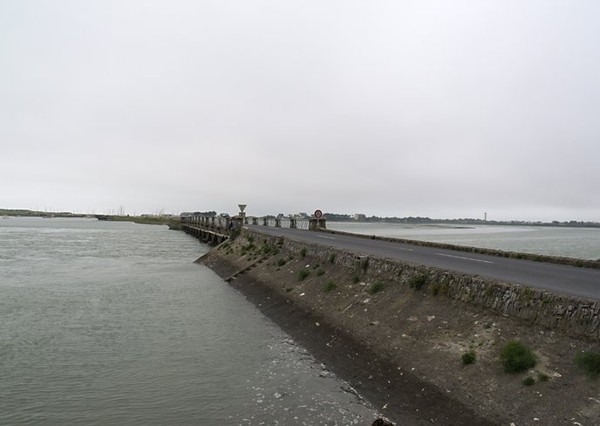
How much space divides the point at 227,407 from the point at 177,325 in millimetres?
8065

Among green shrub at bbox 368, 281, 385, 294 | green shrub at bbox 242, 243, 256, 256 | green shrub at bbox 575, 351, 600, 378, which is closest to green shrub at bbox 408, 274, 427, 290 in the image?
green shrub at bbox 368, 281, 385, 294

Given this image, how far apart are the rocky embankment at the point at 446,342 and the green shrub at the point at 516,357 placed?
12 centimetres

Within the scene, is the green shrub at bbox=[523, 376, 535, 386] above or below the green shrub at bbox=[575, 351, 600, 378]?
below

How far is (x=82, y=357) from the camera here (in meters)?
13.5

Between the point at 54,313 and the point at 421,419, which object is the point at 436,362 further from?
the point at 54,313

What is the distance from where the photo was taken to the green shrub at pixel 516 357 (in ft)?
29.5

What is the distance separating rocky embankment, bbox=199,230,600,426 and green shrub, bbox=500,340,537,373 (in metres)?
0.12

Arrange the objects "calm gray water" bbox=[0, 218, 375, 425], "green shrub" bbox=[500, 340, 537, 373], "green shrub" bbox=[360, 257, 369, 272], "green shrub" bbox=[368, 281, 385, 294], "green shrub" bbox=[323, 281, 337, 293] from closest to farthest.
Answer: "green shrub" bbox=[500, 340, 537, 373], "calm gray water" bbox=[0, 218, 375, 425], "green shrub" bbox=[368, 281, 385, 294], "green shrub" bbox=[360, 257, 369, 272], "green shrub" bbox=[323, 281, 337, 293]

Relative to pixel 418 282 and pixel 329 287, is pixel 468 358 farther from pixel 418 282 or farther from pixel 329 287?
pixel 329 287

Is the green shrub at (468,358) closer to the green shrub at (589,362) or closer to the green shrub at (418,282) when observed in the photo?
the green shrub at (589,362)

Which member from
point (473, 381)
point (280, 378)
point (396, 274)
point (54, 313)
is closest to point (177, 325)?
point (54, 313)

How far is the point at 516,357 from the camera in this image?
361 inches

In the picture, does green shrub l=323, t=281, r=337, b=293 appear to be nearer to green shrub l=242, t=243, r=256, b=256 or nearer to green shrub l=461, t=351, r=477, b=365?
green shrub l=461, t=351, r=477, b=365

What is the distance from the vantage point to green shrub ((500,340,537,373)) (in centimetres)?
898
